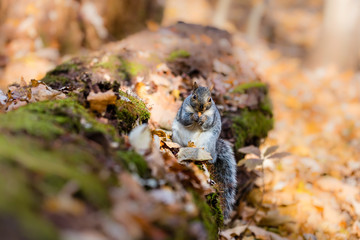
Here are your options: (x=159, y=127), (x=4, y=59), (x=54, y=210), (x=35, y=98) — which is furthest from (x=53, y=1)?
(x=54, y=210)

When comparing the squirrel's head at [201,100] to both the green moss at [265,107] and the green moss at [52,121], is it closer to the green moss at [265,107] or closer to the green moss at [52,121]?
the green moss at [52,121]

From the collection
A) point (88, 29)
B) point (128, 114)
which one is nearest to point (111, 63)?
point (128, 114)

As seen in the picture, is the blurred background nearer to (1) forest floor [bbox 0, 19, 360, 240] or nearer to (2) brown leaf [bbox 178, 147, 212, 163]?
(1) forest floor [bbox 0, 19, 360, 240]

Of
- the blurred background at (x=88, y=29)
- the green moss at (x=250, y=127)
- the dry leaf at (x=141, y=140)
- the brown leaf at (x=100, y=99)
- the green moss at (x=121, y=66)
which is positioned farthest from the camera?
the blurred background at (x=88, y=29)

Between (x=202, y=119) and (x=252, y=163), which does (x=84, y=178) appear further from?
(x=252, y=163)

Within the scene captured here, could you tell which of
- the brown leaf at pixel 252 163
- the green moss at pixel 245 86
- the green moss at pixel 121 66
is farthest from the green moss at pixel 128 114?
the green moss at pixel 245 86

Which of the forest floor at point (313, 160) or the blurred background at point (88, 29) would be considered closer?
the forest floor at point (313, 160)
